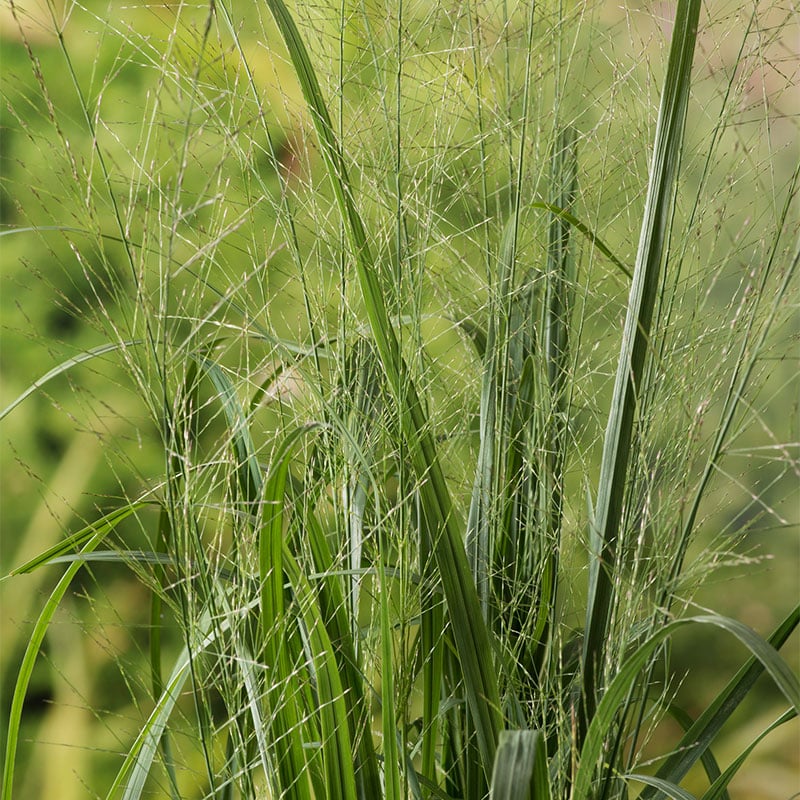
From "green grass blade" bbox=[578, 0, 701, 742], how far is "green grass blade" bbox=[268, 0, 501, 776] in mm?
46

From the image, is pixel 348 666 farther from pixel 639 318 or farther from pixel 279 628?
pixel 639 318

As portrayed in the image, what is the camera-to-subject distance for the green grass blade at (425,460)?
0.97 feet

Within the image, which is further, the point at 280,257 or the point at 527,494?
the point at 280,257

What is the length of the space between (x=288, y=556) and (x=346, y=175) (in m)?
0.16

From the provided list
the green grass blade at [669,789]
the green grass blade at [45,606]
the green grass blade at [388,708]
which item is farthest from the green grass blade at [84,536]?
the green grass blade at [669,789]

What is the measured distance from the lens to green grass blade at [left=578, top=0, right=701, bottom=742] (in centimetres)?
→ 31

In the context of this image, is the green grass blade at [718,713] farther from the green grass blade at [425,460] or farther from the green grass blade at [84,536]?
the green grass blade at [84,536]

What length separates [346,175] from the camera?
331 millimetres

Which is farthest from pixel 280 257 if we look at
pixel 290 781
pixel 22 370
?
pixel 290 781

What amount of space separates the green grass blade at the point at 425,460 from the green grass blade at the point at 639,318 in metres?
0.05

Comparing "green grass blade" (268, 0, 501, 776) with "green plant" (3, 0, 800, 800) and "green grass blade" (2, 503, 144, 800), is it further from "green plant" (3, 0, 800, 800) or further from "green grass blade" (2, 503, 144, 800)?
"green grass blade" (2, 503, 144, 800)

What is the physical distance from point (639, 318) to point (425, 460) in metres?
0.10

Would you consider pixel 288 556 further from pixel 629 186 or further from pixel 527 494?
pixel 629 186

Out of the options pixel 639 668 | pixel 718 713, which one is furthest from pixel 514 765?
pixel 718 713
